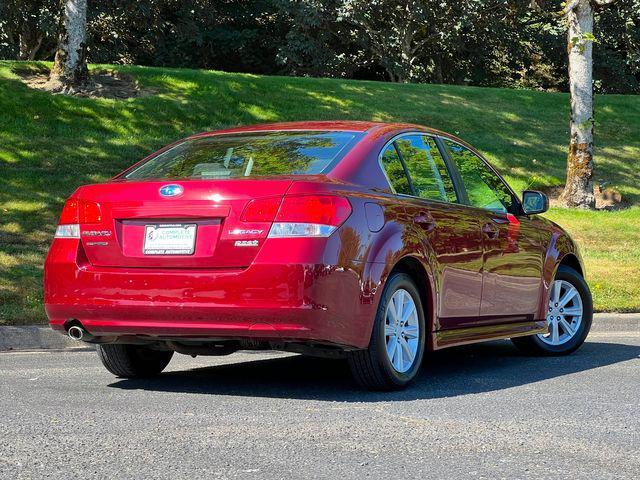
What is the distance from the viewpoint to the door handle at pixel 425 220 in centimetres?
700

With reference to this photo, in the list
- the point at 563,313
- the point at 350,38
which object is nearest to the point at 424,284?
the point at 563,313

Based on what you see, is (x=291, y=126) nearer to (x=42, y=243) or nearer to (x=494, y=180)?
(x=494, y=180)

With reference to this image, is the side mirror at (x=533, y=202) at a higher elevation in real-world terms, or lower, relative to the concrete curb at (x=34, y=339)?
higher

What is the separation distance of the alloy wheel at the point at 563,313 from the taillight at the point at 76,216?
397cm

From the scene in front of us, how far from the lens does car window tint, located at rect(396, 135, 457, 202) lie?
7.40 meters

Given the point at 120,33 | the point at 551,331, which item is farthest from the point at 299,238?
the point at 120,33

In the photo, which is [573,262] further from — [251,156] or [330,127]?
[251,156]

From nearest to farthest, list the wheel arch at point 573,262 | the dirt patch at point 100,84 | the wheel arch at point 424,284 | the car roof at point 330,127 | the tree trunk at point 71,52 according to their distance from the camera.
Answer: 1. the wheel arch at point 424,284
2. the car roof at point 330,127
3. the wheel arch at point 573,262
4. the tree trunk at point 71,52
5. the dirt patch at point 100,84

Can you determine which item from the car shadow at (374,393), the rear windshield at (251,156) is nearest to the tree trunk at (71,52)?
the car shadow at (374,393)

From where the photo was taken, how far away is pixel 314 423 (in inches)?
225

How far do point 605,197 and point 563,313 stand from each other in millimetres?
11775

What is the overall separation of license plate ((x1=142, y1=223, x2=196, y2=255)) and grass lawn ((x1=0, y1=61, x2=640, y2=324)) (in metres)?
5.06

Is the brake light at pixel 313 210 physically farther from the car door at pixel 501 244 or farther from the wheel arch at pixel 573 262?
the wheel arch at pixel 573 262

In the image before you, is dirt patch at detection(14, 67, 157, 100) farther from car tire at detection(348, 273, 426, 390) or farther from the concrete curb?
car tire at detection(348, 273, 426, 390)
